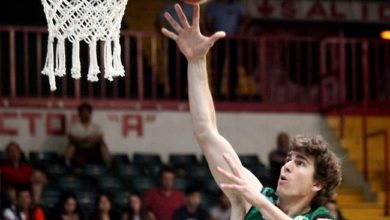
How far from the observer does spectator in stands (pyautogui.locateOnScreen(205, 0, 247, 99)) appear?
14641mm

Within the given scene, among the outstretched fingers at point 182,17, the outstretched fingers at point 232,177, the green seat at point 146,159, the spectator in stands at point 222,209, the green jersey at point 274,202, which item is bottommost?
the spectator in stands at point 222,209

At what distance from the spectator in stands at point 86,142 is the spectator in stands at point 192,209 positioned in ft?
4.94

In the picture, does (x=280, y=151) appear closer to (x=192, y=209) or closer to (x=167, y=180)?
(x=167, y=180)

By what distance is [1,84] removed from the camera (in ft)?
47.8

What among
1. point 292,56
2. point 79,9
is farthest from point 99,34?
point 292,56

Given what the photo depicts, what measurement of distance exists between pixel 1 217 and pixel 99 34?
17.7 feet

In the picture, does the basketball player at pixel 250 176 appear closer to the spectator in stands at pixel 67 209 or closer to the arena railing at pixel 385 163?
the spectator in stands at pixel 67 209

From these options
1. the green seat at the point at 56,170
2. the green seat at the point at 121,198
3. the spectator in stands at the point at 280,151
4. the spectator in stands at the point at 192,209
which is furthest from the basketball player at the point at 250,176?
the green seat at the point at 56,170

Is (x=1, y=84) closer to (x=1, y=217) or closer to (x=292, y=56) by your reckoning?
(x=1, y=217)

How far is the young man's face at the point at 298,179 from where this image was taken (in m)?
5.39

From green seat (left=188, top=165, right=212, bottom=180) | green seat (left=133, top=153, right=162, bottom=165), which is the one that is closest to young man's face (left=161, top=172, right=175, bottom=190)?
green seat (left=188, top=165, right=212, bottom=180)

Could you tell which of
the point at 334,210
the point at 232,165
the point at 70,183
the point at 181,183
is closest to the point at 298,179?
the point at 232,165

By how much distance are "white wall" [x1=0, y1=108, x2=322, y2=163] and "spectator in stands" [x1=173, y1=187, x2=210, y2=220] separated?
7.50 ft

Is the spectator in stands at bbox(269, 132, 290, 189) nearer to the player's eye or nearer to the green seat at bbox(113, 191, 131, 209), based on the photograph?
the green seat at bbox(113, 191, 131, 209)
